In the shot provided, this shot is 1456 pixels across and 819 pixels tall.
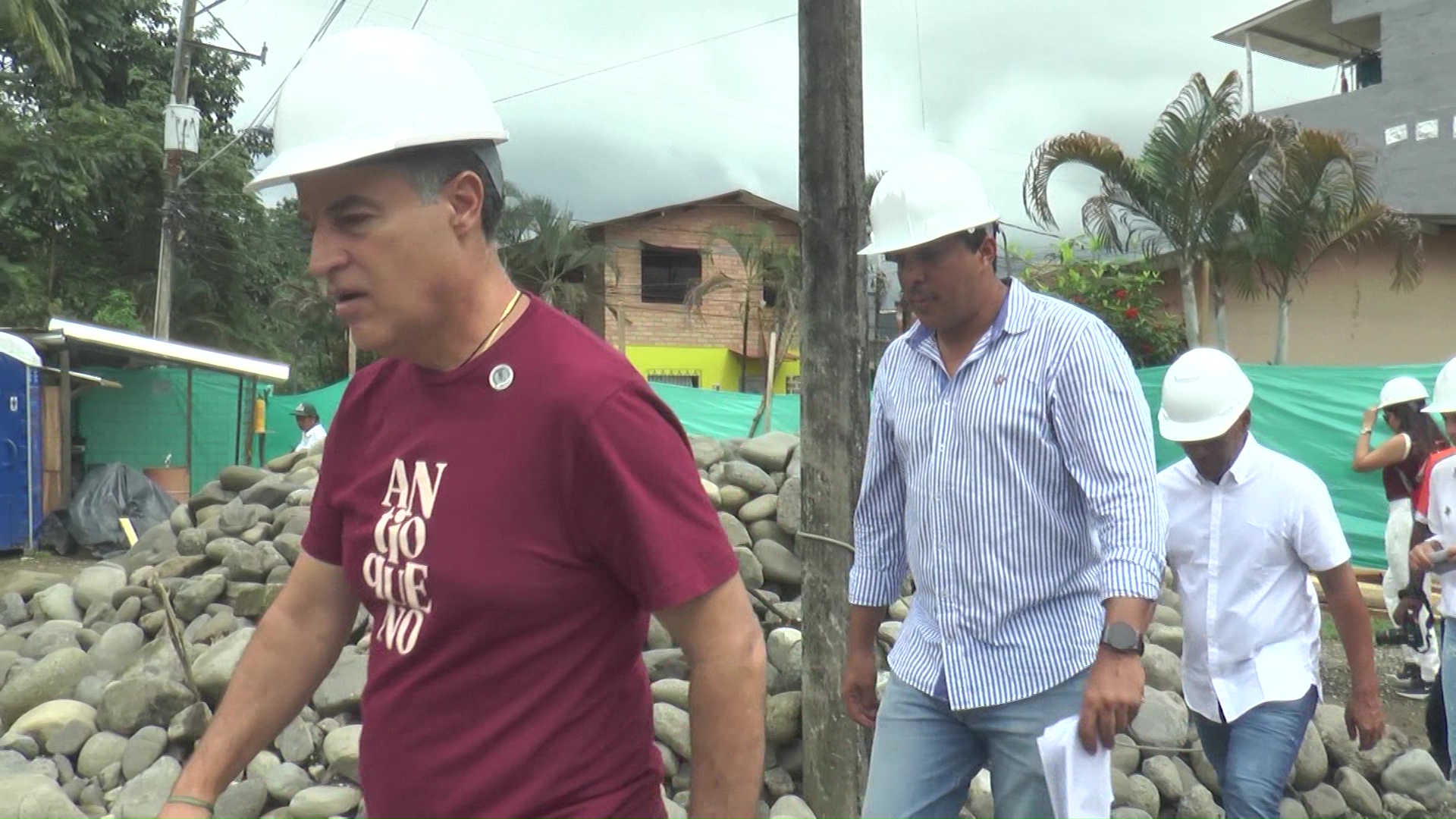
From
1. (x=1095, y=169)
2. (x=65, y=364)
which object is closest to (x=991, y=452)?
(x=1095, y=169)

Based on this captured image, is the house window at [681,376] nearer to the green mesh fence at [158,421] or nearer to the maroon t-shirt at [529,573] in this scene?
the green mesh fence at [158,421]

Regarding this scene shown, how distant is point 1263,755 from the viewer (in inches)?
144

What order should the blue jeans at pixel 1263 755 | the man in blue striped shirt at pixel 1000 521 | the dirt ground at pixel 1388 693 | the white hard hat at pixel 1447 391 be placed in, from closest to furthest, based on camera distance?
1. the man in blue striped shirt at pixel 1000 521
2. the blue jeans at pixel 1263 755
3. the white hard hat at pixel 1447 391
4. the dirt ground at pixel 1388 693

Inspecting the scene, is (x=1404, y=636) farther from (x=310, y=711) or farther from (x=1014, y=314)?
(x=310, y=711)

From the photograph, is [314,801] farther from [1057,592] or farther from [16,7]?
[16,7]

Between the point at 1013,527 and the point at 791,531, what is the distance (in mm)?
3705

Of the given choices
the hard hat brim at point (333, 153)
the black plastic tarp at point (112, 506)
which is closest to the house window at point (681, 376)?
the black plastic tarp at point (112, 506)

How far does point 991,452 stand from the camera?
2971 millimetres

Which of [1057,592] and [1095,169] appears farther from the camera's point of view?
[1095,169]

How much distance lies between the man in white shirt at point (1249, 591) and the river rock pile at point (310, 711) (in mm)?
989

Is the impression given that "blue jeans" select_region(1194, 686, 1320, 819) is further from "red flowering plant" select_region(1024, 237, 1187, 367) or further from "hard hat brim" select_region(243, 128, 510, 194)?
"red flowering plant" select_region(1024, 237, 1187, 367)

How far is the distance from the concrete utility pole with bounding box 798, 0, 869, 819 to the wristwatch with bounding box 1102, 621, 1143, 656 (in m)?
1.74

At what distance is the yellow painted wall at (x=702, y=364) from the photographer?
3159 cm

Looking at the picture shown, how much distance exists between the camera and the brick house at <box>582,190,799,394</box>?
31406mm
